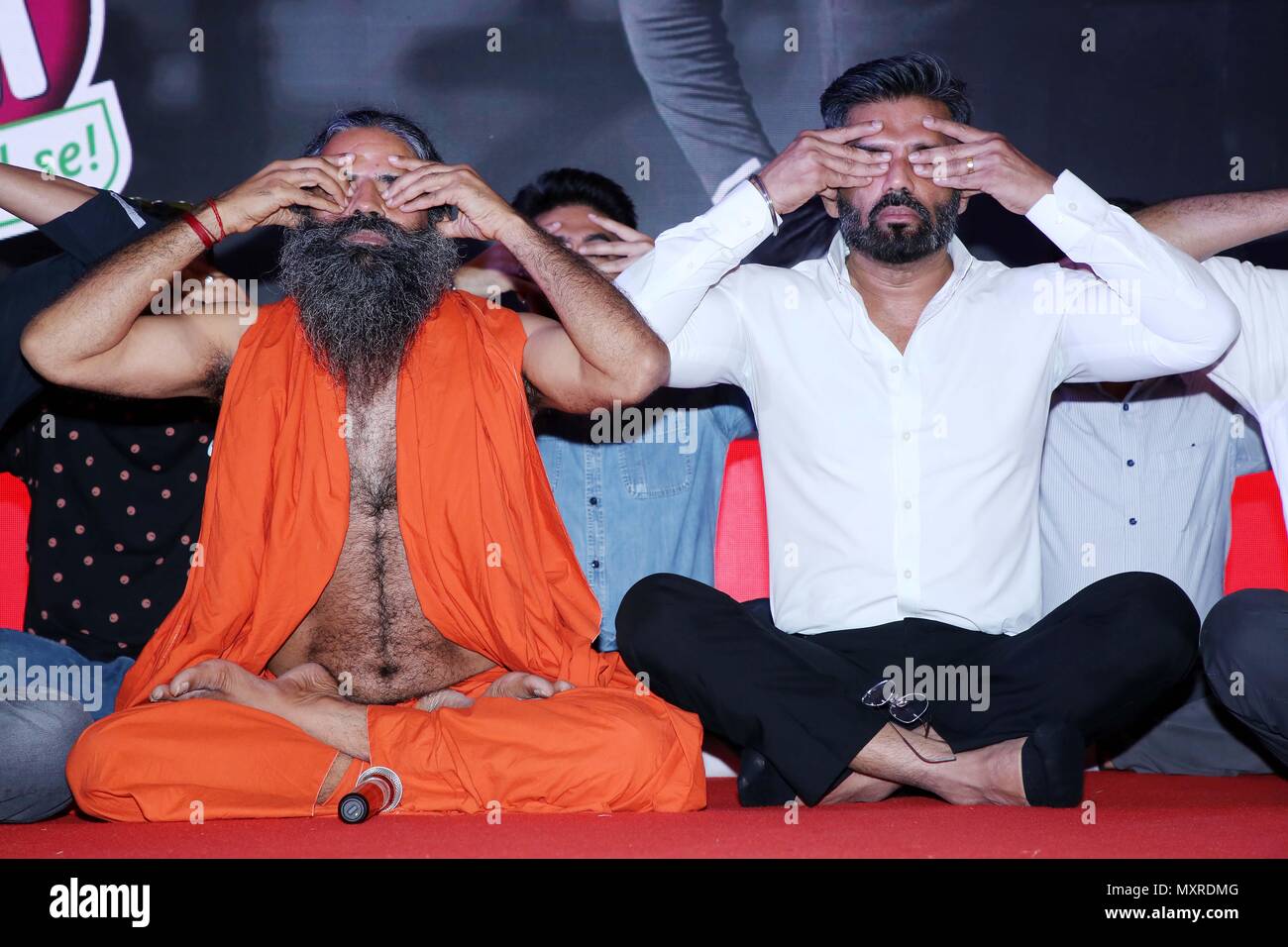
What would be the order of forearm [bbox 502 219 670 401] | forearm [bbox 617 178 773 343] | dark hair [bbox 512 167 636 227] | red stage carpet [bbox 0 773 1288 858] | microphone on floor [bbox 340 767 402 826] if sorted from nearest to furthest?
red stage carpet [bbox 0 773 1288 858], microphone on floor [bbox 340 767 402 826], forearm [bbox 502 219 670 401], forearm [bbox 617 178 773 343], dark hair [bbox 512 167 636 227]

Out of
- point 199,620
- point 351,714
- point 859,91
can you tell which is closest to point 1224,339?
point 859,91

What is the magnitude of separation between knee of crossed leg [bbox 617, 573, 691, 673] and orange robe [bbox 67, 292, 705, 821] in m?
0.09

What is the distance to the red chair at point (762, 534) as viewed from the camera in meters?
3.54

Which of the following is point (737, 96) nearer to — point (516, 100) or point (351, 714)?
point (516, 100)

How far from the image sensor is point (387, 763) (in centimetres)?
247

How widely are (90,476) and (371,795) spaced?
1328mm

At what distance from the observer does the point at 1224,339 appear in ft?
9.37

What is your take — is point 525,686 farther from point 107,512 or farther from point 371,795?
point 107,512

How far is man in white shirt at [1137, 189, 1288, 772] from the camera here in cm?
262

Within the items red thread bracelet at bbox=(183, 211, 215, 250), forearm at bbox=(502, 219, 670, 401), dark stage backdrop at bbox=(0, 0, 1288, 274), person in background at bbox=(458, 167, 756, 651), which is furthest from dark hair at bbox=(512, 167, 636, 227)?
red thread bracelet at bbox=(183, 211, 215, 250)

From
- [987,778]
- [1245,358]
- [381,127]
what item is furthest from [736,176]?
[987,778]

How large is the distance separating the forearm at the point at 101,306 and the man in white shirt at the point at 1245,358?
2.26 meters

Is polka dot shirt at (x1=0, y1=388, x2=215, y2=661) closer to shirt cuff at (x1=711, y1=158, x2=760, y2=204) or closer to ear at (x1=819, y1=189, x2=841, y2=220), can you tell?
ear at (x1=819, y1=189, x2=841, y2=220)

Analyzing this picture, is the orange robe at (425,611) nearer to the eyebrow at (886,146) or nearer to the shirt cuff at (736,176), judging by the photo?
the eyebrow at (886,146)
